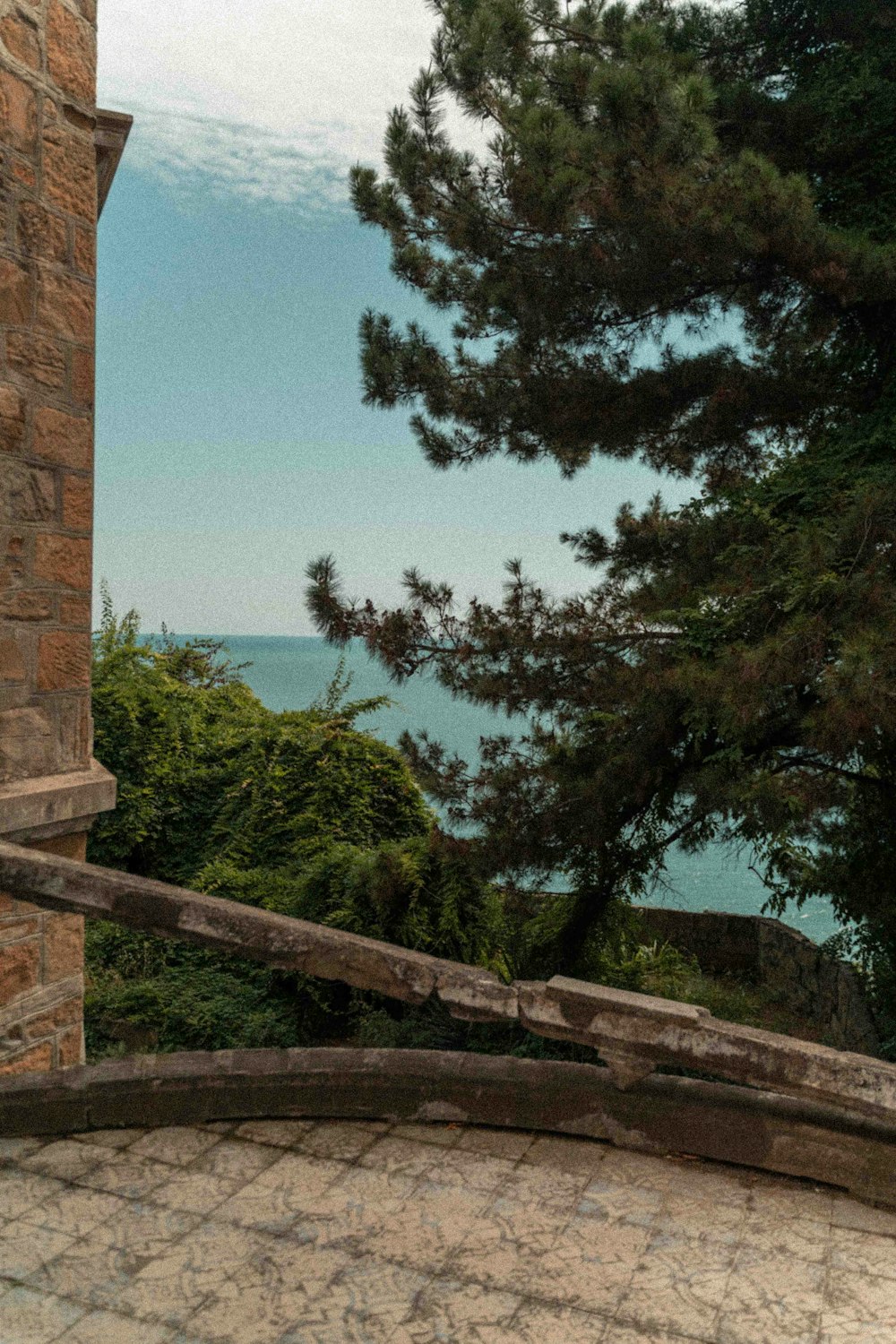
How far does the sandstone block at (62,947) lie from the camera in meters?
4.81

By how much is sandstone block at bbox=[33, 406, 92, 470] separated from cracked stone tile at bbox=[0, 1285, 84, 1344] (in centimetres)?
325

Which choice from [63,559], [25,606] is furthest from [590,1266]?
[63,559]

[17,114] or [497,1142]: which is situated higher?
[17,114]

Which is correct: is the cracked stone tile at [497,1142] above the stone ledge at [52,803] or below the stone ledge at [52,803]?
below

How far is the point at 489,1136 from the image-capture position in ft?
11.3

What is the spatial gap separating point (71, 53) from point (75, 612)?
2.45 metres

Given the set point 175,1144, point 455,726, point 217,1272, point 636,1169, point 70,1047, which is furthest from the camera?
point 455,726

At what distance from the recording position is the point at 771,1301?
264cm

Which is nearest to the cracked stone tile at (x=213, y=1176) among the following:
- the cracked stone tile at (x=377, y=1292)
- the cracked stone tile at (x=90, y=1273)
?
the cracked stone tile at (x=90, y=1273)

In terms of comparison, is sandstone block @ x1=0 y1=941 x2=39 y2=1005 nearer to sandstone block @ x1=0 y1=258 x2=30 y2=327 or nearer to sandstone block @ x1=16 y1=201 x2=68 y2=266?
sandstone block @ x1=0 y1=258 x2=30 y2=327

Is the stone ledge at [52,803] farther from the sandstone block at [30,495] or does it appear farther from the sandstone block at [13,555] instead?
the sandstone block at [30,495]

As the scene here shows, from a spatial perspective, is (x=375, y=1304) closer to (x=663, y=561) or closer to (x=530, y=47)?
(x=663, y=561)

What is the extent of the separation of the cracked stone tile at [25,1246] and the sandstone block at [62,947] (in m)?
1.99

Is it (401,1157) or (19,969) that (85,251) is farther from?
(401,1157)
